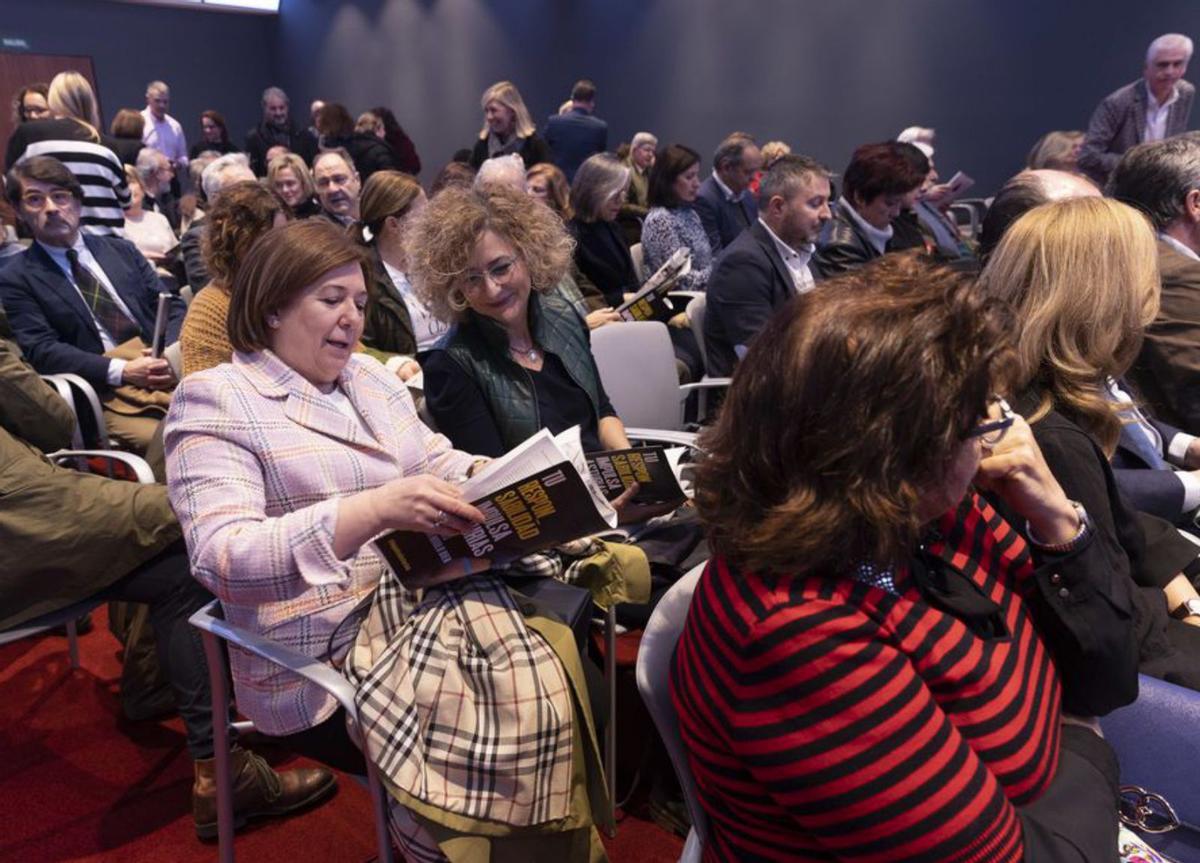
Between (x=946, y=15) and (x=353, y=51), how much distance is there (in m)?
8.66

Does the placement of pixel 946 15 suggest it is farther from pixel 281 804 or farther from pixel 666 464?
pixel 281 804

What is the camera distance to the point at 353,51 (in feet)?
43.8

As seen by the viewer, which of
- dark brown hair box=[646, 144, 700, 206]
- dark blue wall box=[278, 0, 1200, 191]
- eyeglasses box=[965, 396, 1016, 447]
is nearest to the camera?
eyeglasses box=[965, 396, 1016, 447]

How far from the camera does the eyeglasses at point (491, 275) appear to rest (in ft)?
7.50

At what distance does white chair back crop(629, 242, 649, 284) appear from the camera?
5.10 meters

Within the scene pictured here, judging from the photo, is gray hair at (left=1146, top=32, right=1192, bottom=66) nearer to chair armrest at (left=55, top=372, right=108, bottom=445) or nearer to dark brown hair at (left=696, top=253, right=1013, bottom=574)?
dark brown hair at (left=696, top=253, right=1013, bottom=574)

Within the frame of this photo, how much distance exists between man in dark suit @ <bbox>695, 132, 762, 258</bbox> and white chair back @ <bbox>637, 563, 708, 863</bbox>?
455 centimetres

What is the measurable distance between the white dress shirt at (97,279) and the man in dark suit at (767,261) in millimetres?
2180

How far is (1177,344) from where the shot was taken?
2.41 metres

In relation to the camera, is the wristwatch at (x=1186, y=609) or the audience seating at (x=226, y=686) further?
the wristwatch at (x=1186, y=609)

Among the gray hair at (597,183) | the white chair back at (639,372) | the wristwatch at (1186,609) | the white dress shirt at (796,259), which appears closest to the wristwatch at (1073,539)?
the wristwatch at (1186,609)

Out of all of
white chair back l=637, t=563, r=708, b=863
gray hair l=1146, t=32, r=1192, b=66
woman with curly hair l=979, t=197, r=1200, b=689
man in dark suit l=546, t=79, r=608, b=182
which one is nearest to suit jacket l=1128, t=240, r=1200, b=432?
woman with curly hair l=979, t=197, r=1200, b=689

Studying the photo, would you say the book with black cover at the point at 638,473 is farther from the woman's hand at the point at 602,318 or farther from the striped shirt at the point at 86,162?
the striped shirt at the point at 86,162

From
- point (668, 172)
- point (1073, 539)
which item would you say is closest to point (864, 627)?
point (1073, 539)
